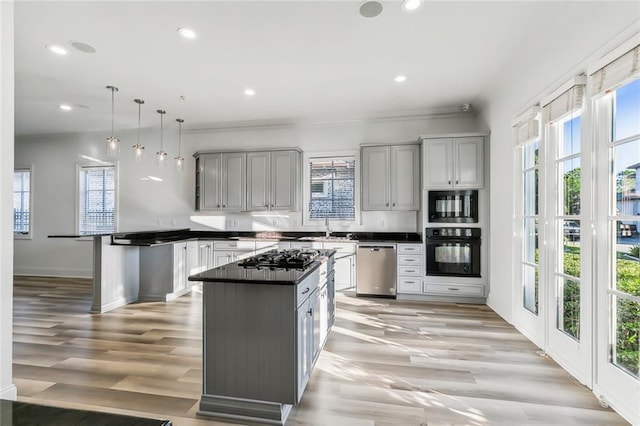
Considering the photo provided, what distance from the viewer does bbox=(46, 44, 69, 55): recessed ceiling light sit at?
316 cm

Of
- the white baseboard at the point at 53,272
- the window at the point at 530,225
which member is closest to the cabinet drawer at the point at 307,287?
the window at the point at 530,225

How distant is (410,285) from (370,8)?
3681mm

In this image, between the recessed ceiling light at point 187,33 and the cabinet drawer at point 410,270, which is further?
the cabinet drawer at point 410,270

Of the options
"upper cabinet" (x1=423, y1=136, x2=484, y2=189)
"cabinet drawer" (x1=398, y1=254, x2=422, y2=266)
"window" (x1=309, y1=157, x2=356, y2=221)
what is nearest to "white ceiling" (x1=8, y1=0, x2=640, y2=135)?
"upper cabinet" (x1=423, y1=136, x2=484, y2=189)

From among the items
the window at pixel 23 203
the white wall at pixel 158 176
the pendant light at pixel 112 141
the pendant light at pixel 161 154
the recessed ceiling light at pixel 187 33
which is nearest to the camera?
the recessed ceiling light at pixel 187 33

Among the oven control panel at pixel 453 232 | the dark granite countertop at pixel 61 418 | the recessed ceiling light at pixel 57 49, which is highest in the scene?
the recessed ceiling light at pixel 57 49

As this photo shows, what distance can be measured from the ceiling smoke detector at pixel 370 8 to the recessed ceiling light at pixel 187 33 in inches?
60.1

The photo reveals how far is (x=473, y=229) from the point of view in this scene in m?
4.63

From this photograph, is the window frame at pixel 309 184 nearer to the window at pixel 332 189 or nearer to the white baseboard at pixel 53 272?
the window at pixel 332 189

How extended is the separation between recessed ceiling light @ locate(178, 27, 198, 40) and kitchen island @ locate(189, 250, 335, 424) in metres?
2.24

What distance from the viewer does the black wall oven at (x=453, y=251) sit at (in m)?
4.62

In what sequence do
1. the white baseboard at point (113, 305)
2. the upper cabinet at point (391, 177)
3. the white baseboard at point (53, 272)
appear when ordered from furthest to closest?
the white baseboard at point (53, 272) < the upper cabinet at point (391, 177) < the white baseboard at point (113, 305)

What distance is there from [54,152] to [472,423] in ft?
27.5

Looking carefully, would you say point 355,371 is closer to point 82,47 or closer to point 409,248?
point 409,248
